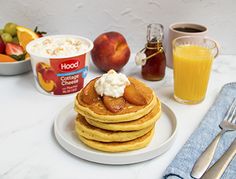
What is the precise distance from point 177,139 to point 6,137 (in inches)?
16.4

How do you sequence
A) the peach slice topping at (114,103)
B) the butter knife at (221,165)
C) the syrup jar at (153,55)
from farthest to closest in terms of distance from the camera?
1. the syrup jar at (153,55)
2. the peach slice topping at (114,103)
3. the butter knife at (221,165)

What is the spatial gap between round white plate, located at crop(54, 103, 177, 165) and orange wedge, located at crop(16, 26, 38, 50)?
341 millimetres

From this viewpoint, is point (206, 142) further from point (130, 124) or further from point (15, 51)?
point (15, 51)

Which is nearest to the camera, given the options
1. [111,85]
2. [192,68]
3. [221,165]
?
[221,165]

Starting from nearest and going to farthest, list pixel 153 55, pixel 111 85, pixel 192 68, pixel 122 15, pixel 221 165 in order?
pixel 221 165 < pixel 111 85 < pixel 192 68 < pixel 153 55 < pixel 122 15

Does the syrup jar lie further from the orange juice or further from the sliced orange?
the sliced orange

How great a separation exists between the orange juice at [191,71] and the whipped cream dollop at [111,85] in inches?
9.0

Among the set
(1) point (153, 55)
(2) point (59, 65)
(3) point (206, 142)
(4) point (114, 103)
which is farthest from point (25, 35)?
A: (3) point (206, 142)

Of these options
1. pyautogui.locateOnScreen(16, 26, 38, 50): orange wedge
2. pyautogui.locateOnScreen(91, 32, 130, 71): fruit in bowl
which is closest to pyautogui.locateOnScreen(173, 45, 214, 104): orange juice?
pyautogui.locateOnScreen(91, 32, 130, 71): fruit in bowl

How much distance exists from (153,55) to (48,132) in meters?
0.41

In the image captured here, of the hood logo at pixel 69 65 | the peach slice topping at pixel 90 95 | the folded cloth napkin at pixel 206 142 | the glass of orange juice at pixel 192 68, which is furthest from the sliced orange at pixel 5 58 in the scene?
the folded cloth napkin at pixel 206 142

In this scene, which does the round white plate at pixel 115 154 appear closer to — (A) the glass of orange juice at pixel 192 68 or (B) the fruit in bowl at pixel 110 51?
(A) the glass of orange juice at pixel 192 68

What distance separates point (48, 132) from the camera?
0.91 m

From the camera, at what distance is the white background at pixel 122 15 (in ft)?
4.02
